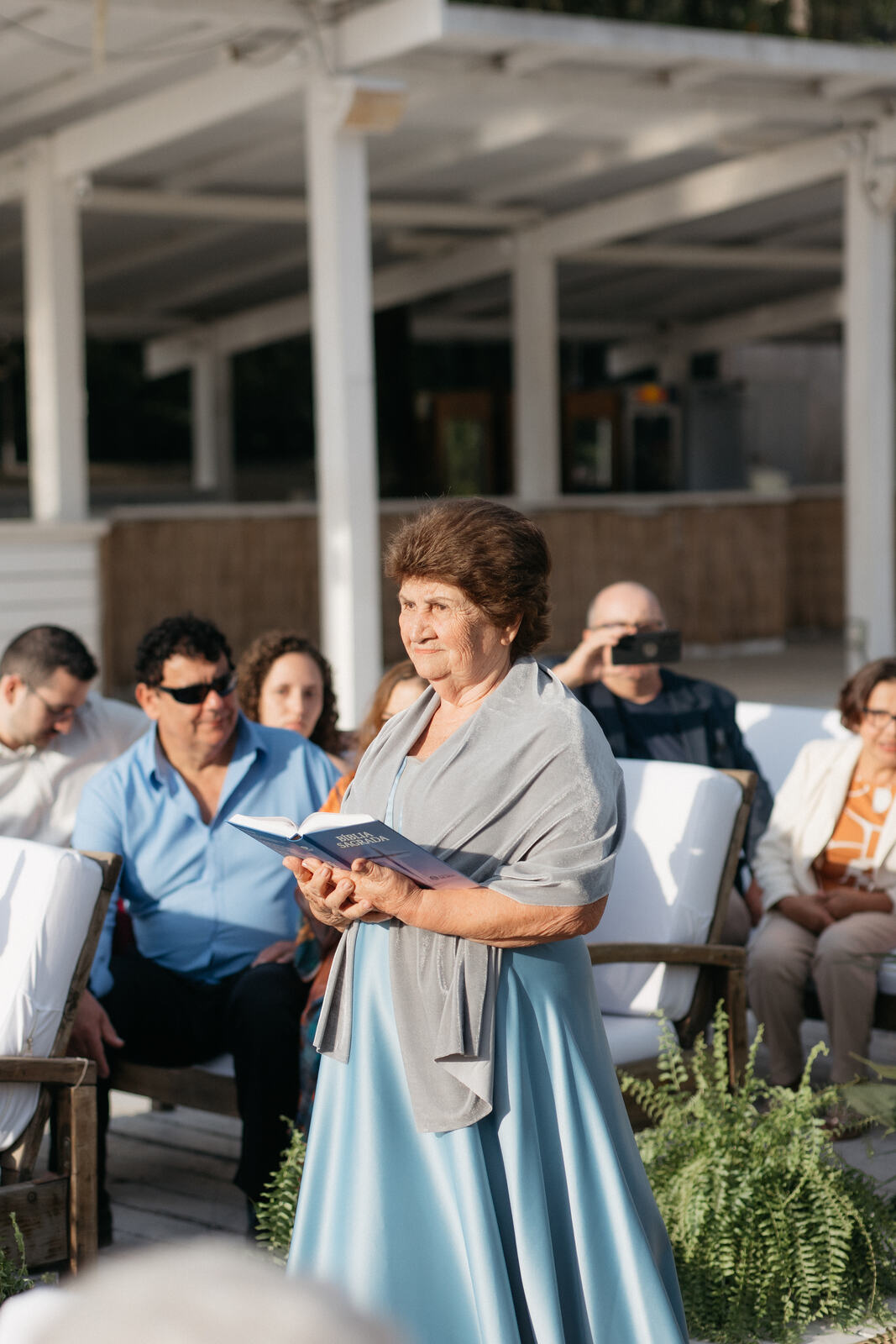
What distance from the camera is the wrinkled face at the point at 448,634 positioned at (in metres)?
2.11

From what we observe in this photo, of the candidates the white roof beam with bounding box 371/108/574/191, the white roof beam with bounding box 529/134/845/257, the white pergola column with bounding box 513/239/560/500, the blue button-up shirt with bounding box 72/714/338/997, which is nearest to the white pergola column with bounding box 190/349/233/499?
the white pergola column with bounding box 513/239/560/500

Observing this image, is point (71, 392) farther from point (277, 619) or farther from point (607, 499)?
point (607, 499)

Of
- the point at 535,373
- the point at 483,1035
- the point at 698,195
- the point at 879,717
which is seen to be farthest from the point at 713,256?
the point at 483,1035

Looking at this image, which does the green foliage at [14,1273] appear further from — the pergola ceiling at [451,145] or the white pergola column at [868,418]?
the white pergola column at [868,418]

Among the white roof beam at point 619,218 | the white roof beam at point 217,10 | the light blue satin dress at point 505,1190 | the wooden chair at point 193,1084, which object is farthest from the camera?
the white roof beam at point 619,218

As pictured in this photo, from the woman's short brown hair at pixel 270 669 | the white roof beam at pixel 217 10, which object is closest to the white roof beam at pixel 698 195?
the white roof beam at pixel 217 10

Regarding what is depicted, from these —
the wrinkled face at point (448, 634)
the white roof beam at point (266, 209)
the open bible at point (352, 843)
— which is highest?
the white roof beam at point (266, 209)

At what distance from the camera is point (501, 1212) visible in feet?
6.68

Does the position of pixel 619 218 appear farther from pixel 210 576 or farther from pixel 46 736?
pixel 46 736

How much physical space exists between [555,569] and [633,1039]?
1072cm

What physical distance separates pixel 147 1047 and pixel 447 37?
17.3ft

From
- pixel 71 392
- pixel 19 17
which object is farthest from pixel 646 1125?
pixel 71 392

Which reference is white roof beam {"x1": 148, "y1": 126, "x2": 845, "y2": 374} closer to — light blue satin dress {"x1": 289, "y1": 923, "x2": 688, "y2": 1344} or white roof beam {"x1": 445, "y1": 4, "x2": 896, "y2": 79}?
white roof beam {"x1": 445, "y1": 4, "x2": 896, "y2": 79}

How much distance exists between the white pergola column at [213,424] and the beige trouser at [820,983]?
47.3 feet
